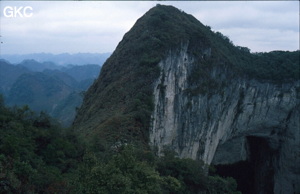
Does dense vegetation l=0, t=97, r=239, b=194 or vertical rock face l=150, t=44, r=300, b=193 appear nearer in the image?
dense vegetation l=0, t=97, r=239, b=194

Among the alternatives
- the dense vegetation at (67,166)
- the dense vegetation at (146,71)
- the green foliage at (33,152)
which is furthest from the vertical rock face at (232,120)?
the green foliage at (33,152)

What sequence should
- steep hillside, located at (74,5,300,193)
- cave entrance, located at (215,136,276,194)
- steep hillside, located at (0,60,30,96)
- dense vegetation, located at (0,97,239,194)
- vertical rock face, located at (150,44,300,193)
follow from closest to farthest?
1. dense vegetation, located at (0,97,239,194)
2. steep hillside, located at (74,5,300,193)
3. vertical rock face, located at (150,44,300,193)
4. cave entrance, located at (215,136,276,194)
5. steep hillside, located at (0,60,30,96)

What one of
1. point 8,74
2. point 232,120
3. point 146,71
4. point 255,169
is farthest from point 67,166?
point 8,74

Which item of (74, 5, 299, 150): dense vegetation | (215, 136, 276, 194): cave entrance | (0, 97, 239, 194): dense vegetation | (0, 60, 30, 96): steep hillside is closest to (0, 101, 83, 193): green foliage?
(0, 97, 239, 194): dense vegetation

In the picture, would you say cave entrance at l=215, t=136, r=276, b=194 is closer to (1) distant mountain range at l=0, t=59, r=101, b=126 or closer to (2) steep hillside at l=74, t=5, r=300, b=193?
(2) steep hillside at l=74, t=5, r=300, b=193

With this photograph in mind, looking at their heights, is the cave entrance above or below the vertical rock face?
below

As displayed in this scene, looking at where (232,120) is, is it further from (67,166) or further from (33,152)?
(33,152)
